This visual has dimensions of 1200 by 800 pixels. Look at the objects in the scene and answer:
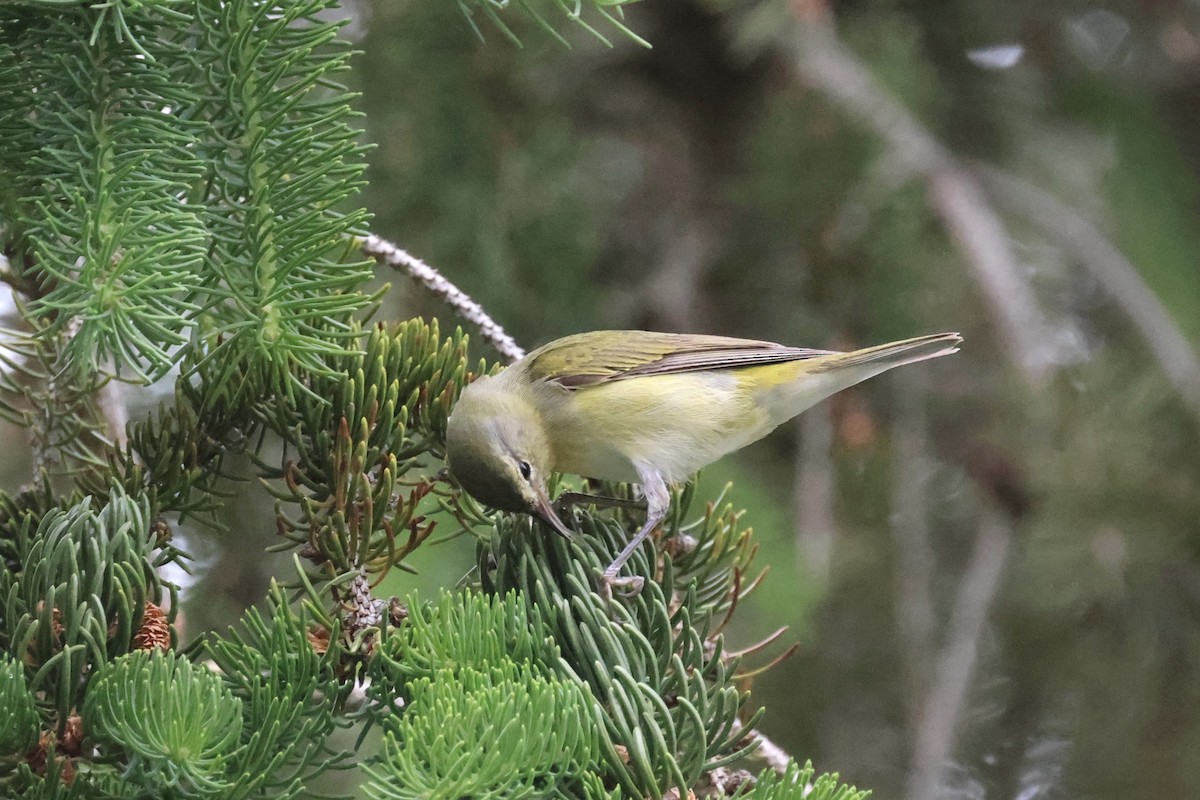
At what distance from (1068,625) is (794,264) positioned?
1.69 metres

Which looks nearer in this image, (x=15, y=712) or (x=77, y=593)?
(x=15, y=712)

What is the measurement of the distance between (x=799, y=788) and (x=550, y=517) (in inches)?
31.9

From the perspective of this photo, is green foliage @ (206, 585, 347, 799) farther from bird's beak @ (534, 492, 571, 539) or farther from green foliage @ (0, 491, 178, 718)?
bird's beak @ (534, 492, 571, 539)

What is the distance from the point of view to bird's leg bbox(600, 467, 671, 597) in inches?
72.1

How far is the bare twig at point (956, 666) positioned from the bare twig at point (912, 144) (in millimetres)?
710

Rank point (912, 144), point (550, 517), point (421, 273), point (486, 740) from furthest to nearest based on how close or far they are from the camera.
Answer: point (912, 144)
point (421, 273)
point (550, 517)
point (486, 740)

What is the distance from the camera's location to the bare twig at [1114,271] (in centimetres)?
348

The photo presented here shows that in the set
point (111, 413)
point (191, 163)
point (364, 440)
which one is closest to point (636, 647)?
point (364, 440)

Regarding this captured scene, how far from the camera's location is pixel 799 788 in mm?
1444

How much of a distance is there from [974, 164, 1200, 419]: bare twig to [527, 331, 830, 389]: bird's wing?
1.11 metres

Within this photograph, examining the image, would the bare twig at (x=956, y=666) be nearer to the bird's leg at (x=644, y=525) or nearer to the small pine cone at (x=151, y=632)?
the bird's leg at (x=644, y=525)

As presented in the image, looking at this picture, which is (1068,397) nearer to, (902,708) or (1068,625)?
(1068,625)

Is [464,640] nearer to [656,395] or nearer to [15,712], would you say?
[15,712]

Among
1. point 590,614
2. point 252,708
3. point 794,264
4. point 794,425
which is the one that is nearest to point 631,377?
point 794,264
